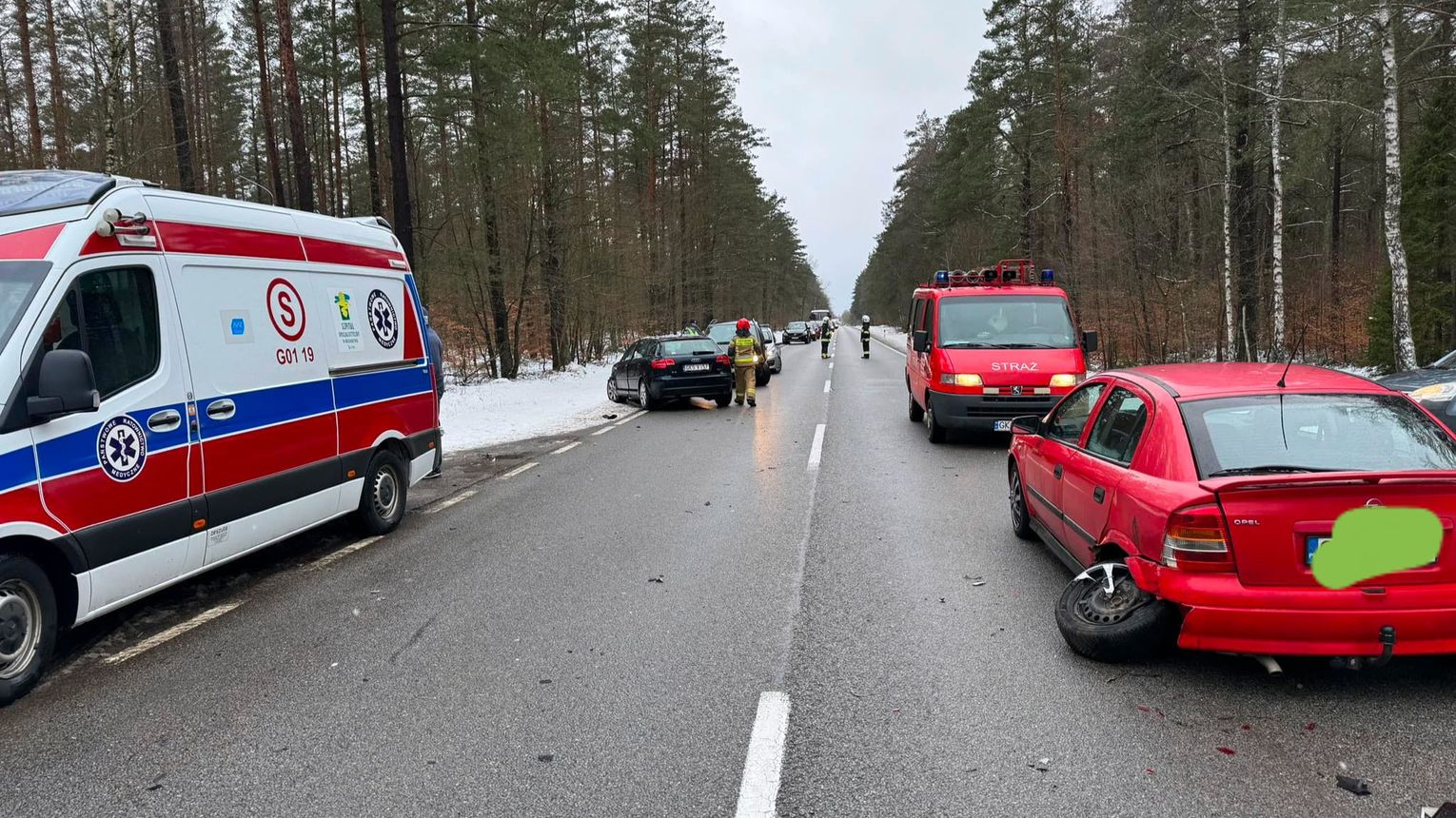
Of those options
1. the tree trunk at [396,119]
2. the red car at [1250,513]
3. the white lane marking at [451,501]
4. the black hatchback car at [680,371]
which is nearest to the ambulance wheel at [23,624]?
the white lane marking at [451,501]

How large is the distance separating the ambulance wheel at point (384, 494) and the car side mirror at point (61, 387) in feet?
9.70

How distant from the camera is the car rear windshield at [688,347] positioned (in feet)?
56.4

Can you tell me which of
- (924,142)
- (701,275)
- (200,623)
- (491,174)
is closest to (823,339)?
(701,275)

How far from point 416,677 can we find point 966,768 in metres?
2.66

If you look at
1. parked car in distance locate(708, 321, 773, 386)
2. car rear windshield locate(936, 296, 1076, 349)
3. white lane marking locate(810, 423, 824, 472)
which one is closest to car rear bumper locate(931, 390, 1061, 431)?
car rear windshield locate(936, 296, 1076, 349)

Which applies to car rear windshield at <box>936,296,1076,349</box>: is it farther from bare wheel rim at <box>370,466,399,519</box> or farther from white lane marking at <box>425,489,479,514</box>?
bare wheel rim at <box>370,466,399,519</box>

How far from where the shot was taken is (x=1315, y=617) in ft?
11.4

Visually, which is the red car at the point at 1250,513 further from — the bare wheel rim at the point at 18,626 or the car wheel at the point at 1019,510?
the bare wheel rim at the point at 18,626

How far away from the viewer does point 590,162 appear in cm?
3170

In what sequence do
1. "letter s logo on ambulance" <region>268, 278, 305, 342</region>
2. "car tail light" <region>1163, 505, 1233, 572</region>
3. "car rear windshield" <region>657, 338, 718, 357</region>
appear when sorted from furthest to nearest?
"car rear windshield" <region>657, 338, 718, 357</region> → "letter s logo on ambulance" <region>268, 278, 305, 342</region> → "car tail light" <region>1163, 505, 1233, 572</region>

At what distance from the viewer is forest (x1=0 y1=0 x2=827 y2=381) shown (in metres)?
19.6

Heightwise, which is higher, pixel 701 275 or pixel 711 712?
pixel 701 275

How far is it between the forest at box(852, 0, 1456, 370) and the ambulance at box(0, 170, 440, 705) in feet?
48.3

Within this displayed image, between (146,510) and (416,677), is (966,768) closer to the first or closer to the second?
(416,677)
